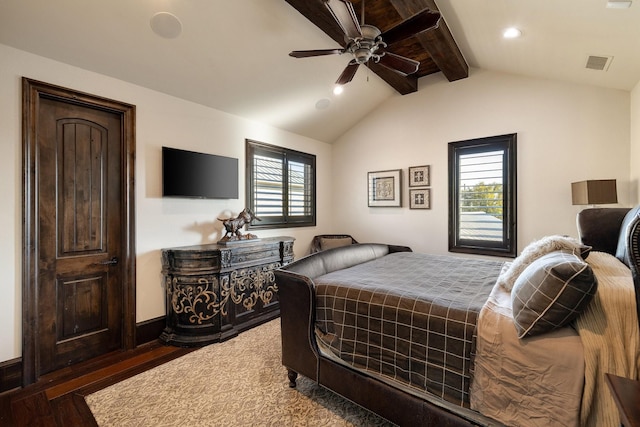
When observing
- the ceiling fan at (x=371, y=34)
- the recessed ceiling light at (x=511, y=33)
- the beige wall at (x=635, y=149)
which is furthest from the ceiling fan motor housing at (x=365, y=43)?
the beige wall at (x=635, y=149)

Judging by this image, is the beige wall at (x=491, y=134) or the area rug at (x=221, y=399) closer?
the area rug at (x=221, y=399)

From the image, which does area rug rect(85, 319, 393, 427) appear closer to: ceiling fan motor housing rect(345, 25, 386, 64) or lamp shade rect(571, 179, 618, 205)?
ceiling fan motor housing rect(345, 25, 386, 64)

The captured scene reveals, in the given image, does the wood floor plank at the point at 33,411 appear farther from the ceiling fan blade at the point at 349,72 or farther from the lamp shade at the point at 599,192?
the lamp shade at the point at 599,192

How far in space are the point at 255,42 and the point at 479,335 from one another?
125 inches

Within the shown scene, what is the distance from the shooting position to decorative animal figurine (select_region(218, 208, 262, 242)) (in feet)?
11.5

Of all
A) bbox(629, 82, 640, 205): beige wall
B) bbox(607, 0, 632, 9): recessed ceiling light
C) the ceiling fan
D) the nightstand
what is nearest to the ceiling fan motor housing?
the ceiling fan

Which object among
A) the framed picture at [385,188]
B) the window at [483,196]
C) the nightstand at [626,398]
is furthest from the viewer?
the framed picture at [385,188]

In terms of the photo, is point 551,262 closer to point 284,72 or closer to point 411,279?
point 411,279

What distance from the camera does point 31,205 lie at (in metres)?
2.34

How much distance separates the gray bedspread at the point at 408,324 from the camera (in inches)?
58.1

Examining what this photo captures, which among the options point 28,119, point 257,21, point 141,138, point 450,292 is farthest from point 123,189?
point 450,292

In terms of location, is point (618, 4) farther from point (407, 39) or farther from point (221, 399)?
point (221, 399)

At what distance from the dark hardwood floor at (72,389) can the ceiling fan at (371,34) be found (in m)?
3.07

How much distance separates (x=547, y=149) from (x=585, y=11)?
1.83m
